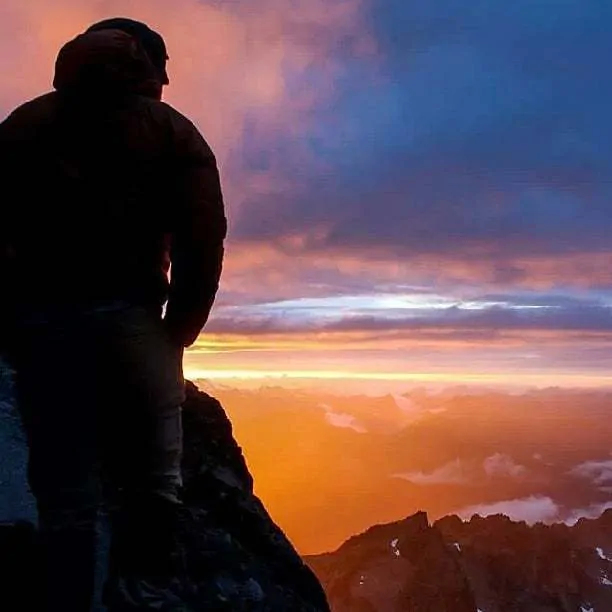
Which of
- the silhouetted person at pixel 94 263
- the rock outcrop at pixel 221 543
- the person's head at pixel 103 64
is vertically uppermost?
the person's head at pixel 103 64

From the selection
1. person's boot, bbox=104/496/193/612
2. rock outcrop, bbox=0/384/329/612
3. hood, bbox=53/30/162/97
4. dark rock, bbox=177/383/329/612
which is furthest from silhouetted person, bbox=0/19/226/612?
dark rock, bbox=177/383/329/612

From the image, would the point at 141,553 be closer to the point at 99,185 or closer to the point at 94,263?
the point at 94,263

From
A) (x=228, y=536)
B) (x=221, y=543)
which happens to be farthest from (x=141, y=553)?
(x=228, y=536)

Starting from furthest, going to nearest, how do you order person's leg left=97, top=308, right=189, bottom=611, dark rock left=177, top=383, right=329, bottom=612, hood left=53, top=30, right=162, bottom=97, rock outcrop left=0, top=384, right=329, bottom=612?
1. dark rock left=177, top=383, right=329, bottom=612
2. rock outcrop left=0, top=384, right=329, bottom=612
3. person's leg left=97, top=308, right=189, bottom=611
4. hood left=53, top=30, right=162, bottom=97

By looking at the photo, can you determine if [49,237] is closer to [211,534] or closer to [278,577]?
[211,534]

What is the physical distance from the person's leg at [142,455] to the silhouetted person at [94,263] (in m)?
0.01

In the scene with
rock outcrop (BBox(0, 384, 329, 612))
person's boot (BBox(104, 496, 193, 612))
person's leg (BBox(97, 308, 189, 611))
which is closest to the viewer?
person's leg (BBox(97, 308, 189, 611))

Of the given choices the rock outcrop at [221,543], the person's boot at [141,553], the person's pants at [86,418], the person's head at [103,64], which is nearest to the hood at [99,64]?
the person's head at [103,64]

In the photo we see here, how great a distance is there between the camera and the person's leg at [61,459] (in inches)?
207

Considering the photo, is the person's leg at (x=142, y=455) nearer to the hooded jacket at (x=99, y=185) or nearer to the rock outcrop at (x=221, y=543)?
the hooded jacket at (x=99, y=185)

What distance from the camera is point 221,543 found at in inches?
327

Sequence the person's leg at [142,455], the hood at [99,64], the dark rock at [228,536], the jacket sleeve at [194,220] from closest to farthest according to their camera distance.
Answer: the hood at [99,64] → the jacket sleeve at [194,220] → the person's leg at [142,455] → the dark rock at [228,536]

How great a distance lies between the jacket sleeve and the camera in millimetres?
5191

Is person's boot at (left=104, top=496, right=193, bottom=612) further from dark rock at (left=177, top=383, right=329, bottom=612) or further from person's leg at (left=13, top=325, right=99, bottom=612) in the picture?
dark rock at (left=177, top=383, right=329, bottom=612)
